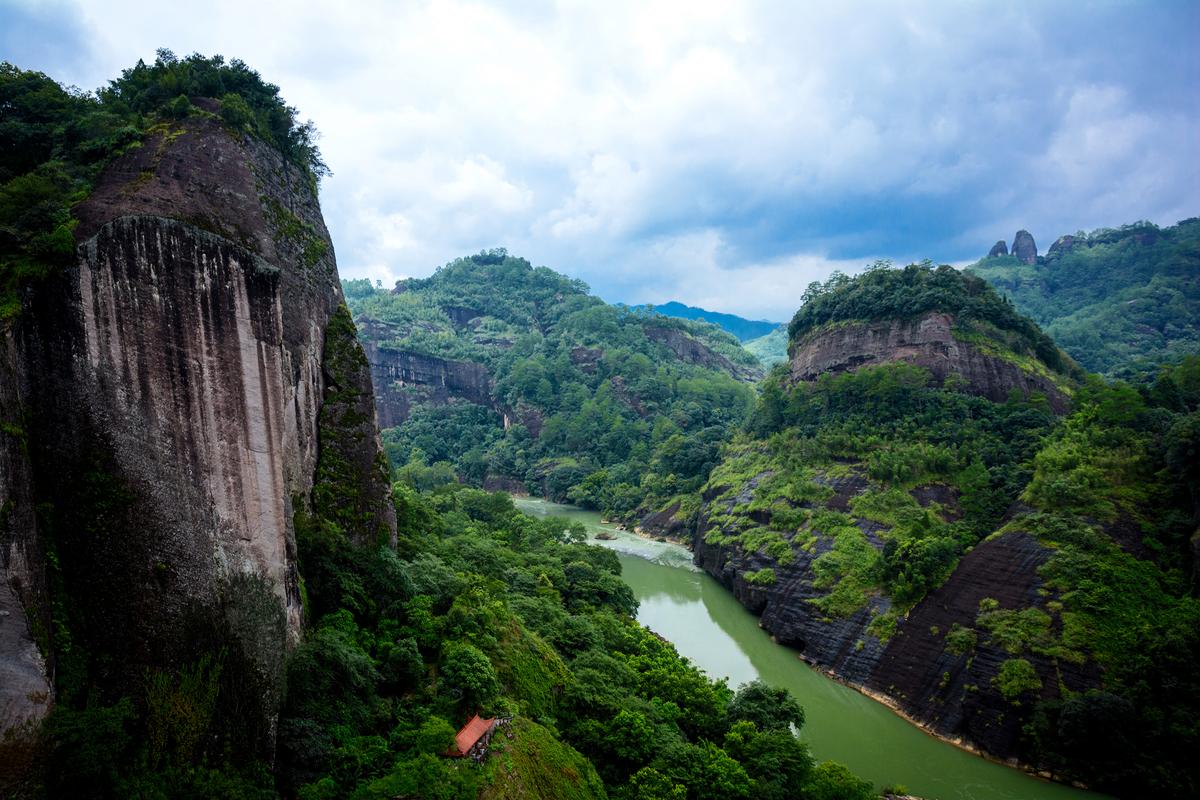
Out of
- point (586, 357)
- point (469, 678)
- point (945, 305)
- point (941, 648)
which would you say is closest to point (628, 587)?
point (941, 648)

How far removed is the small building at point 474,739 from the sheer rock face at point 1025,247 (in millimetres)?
111902

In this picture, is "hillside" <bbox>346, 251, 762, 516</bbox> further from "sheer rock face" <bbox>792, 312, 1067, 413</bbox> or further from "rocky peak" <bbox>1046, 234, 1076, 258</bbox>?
"rocky peak" <bbox>1046, 234, 1076, 258</bbox>

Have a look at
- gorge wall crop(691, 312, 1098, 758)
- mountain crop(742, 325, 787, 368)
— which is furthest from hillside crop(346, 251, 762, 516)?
mountain crop(742, 325, 787, 368)

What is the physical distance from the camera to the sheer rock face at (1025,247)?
321 ft

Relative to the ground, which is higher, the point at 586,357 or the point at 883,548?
the point at 586,357

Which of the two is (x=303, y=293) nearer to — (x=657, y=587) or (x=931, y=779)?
(x=931, y=779)

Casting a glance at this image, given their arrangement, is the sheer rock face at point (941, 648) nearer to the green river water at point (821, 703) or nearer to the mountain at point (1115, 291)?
the green river water at point (821, 703)

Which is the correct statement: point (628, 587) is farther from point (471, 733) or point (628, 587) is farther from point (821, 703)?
point (471, 733)

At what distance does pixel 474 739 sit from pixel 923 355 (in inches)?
1409

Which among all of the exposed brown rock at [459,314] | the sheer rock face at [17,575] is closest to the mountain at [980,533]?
the sheer rock face at [17,575]

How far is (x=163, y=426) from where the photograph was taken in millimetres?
9133

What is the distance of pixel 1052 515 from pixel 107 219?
28.2 meters

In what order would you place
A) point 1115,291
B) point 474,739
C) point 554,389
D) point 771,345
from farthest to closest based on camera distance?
point 771,345 < point 554,389 < point 1115,291 < point 474,739

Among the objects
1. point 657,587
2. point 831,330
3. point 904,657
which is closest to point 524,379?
point 831,330
